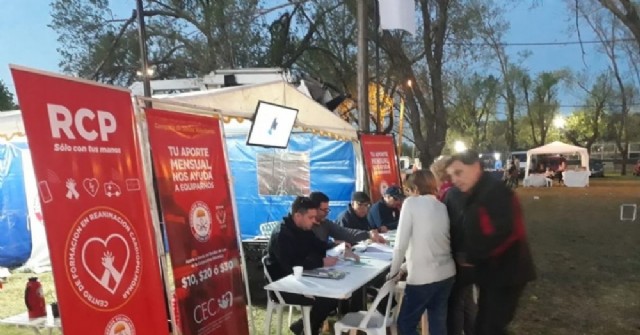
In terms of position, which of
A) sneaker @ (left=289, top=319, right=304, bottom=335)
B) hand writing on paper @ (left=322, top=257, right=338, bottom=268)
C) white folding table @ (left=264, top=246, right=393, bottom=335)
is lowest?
sneaker @ (left=289, top=319, right=304, bottom=335)

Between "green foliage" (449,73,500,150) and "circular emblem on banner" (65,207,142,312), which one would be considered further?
"green foliage" (449,73,500,150)

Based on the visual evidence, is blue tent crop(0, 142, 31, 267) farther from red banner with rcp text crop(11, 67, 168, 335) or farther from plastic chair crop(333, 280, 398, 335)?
plastic chair crop(333, 280, 398, 335)

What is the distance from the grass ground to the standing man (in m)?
1.81

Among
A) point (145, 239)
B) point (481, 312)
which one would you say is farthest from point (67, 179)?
point (481, 312)

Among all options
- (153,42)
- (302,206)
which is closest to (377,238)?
(302,206)

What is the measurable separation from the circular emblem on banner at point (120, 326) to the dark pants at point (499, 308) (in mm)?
2287

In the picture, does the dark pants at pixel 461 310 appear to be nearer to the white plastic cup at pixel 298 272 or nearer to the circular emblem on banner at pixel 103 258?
the white plastic cup at pixel 298 272

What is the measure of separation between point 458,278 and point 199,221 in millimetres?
2044

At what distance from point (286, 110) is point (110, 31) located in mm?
11738

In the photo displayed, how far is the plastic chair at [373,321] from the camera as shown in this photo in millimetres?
3559

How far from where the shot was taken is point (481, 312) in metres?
3.31

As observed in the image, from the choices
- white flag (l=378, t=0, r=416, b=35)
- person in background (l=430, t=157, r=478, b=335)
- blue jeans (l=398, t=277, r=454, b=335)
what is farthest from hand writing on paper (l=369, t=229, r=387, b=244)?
white flag (l=378, t=0, r=416, b=35)

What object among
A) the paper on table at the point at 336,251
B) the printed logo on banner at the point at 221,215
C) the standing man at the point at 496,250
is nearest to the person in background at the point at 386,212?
the paper on table at the point at 336,251

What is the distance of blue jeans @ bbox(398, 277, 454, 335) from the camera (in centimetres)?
355
